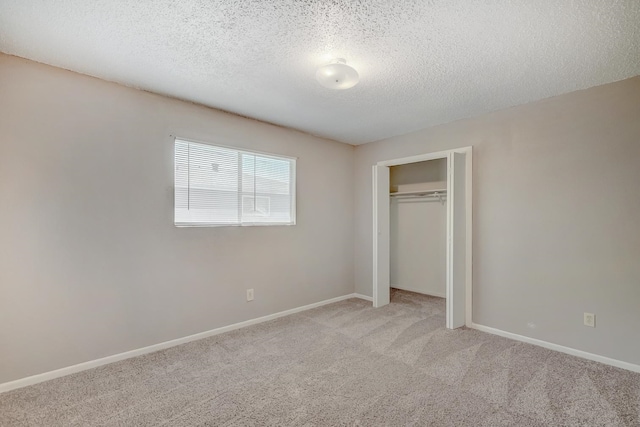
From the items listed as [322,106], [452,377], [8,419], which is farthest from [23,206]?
[452,377]

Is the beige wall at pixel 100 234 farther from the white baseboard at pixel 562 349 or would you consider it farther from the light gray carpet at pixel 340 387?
the white baseboard at pixel 562 349

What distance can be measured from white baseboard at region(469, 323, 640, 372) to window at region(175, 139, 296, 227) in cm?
255

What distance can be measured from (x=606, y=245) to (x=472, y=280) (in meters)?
1.21

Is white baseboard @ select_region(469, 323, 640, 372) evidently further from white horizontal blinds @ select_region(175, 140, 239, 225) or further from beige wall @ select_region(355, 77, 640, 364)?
white horizontal blinds @ select_region(175, 140, 239, 225)

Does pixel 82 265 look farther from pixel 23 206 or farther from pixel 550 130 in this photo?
pixel 550 130

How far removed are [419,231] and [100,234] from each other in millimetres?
4203

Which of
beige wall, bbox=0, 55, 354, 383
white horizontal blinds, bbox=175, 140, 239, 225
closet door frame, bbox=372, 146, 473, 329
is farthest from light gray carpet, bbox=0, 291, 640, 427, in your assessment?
white horizontal blinds, bbox=175, 140, 239, 225

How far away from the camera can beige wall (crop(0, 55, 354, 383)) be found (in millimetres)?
2221

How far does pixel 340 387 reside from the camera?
2.22 meters

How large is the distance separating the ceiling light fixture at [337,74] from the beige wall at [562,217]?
77.5 inches

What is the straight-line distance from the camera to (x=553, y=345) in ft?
9.43

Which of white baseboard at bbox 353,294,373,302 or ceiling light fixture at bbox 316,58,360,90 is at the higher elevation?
ceiling light fixture at bbox 316,58,360,90

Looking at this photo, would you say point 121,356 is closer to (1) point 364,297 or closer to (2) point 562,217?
(1) point 364,297

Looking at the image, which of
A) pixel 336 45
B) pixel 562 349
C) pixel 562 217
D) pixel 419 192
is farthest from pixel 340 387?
pixel 419 192
